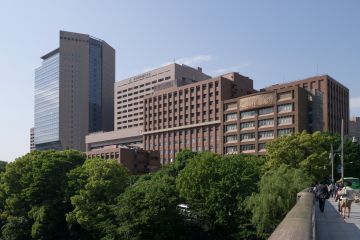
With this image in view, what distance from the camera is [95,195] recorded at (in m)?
49.7

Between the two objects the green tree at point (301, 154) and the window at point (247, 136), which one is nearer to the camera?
the green tree at point (301, 154)

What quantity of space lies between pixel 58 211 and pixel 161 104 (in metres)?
88.8

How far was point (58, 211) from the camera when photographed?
54.2m

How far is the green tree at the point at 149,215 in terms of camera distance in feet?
129

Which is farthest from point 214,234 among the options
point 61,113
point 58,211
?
point 61,113

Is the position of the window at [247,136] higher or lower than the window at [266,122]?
lower

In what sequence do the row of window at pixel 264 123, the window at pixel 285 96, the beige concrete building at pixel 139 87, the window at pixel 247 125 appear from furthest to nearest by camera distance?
the beige concrete building at pixel 139 87, the window at pixel 247 125, the window at pixel 285 96, the row of window at pixel 264 123

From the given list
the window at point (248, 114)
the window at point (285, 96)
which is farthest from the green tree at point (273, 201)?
the window at point (248, 114)

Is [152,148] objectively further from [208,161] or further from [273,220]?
[273,220]

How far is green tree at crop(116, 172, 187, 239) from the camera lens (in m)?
39.2

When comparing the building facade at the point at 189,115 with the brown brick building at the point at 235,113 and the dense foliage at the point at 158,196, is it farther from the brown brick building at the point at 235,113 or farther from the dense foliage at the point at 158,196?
the dense foliage at the point at 158,196

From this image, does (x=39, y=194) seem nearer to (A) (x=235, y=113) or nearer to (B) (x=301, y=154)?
(B) (x=301, y=154)

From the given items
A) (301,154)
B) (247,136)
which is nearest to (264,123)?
(247,136)

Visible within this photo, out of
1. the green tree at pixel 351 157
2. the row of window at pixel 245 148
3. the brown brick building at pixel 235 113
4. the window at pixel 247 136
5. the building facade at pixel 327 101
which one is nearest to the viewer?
the green tree at pixel 351 157
